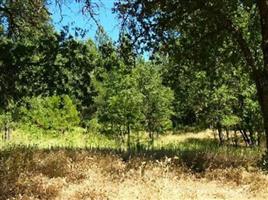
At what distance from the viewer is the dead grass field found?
7543mm

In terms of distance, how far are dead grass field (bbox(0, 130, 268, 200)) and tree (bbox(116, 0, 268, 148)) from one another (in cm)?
328

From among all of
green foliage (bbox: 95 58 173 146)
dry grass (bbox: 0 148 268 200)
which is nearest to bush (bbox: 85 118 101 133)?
green foliage (bbox: 95 58 173 146)

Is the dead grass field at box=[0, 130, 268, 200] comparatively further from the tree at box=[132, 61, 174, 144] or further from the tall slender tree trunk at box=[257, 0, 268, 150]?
the tree at box=[132, 61, 174, 144]

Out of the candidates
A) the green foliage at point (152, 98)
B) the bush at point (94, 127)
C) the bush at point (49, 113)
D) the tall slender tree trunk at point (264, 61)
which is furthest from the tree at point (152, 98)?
the tall slender tree trunk at point (264, 61)

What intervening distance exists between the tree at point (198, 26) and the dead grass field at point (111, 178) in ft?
10.8

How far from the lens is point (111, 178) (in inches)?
340

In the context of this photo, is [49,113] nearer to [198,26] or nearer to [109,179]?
[198,26]

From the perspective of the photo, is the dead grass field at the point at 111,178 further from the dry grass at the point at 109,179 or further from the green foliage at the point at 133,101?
the green foliage at the point at 133,101

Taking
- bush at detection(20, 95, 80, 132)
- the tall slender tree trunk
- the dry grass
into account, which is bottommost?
the dry grass

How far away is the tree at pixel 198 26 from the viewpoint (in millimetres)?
12734

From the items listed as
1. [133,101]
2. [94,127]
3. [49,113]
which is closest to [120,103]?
[133,101]

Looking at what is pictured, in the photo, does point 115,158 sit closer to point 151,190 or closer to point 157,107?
point 151,190

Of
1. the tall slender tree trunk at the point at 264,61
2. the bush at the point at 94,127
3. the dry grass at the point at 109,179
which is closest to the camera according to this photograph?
the dry grass at the point at 109,179

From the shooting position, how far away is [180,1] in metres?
13.4
